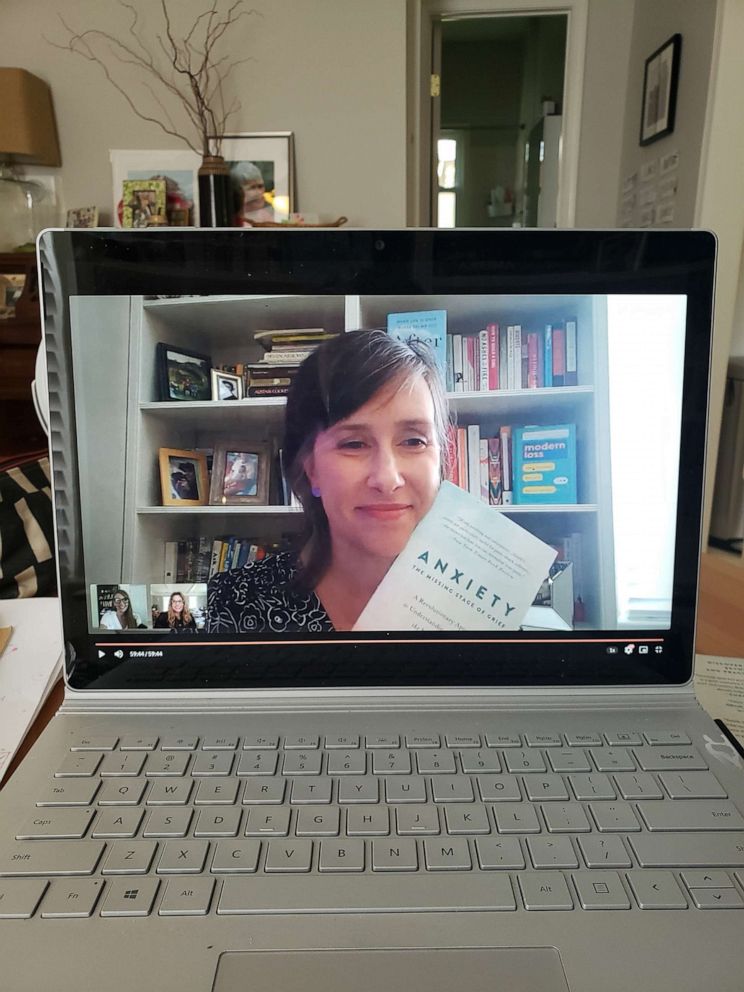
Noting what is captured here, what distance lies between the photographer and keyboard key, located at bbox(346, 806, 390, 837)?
0.37 meters

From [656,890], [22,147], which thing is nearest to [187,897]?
[656,890]

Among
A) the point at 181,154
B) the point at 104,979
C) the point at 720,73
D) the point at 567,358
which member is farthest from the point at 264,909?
the point at 181,154

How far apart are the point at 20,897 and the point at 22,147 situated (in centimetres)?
243

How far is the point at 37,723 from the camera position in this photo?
506 mm

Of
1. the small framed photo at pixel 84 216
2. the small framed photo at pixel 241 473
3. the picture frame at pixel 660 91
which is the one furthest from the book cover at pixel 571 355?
the small framed photo at pixel 84 216

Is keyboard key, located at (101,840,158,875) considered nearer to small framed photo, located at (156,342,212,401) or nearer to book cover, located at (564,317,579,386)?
small framed photo, located at (156,342,212,401)

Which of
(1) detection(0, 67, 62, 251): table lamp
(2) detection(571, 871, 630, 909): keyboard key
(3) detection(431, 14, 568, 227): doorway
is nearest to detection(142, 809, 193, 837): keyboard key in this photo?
(2) detection(571, 871, 630, 909): keyboard key

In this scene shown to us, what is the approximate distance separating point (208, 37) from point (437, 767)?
2.49 metres

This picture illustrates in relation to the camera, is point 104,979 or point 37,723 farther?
point 37,723

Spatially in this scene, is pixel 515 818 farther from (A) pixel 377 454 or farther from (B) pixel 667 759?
(A) pixel 377 454

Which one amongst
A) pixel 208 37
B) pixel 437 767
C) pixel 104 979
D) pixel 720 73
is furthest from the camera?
pixel 208 37

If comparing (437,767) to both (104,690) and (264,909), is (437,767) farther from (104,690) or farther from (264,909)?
(104,690)

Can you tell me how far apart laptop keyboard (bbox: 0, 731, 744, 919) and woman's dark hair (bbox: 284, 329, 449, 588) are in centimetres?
14

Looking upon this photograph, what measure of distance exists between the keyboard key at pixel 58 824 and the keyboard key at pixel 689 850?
0.31 meters
